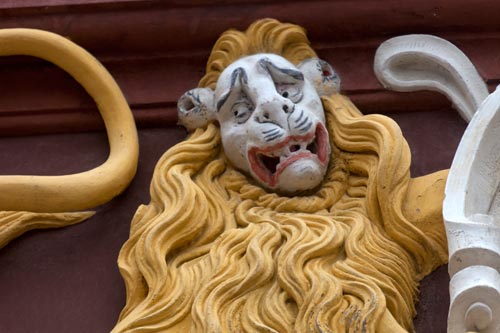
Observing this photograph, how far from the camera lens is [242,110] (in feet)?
10.1

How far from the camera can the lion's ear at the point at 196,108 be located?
3.18 metres

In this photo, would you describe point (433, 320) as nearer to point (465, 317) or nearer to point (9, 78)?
point (465, 317)

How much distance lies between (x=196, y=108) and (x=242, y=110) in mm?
142

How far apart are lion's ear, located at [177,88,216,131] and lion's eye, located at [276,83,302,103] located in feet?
0.48

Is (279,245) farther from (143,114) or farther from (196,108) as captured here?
(143,114)

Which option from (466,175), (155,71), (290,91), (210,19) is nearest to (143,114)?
(155,71)

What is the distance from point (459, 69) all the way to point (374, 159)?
0.33 m

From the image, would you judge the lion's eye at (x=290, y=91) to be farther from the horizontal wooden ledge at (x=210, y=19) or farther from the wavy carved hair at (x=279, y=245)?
the horizontal wooden ledge at (x=210, y=19)

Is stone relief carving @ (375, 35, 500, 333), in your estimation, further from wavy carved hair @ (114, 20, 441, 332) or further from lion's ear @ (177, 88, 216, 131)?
lion's ear @ (177, 88, 216, 131)

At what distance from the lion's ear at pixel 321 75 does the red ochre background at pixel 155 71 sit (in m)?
0.05

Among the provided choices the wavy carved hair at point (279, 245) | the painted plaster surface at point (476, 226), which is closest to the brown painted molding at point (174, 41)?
the wavy carved hair at point (279, 245)

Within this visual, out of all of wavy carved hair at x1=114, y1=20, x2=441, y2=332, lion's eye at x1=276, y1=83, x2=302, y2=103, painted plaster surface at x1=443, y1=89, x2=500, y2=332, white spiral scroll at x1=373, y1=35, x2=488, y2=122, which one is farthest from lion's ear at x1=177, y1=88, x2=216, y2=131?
painted plaster surface at x1=443, y1=89, x2=500, y2=332

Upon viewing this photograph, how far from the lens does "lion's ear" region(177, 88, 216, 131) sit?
3.18 m

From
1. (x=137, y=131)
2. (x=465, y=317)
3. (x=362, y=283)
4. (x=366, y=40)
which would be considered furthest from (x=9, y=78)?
(x=465, y=317)
